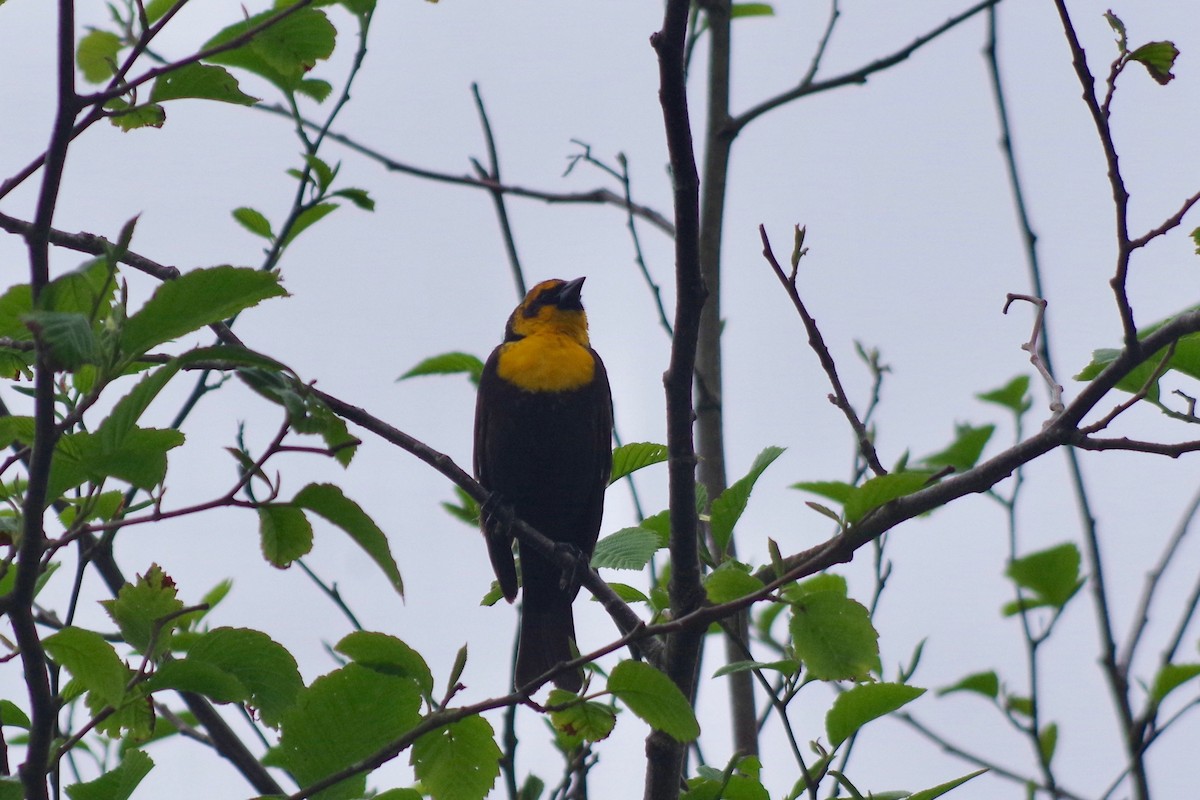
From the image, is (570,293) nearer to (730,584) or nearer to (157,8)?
(157,8)

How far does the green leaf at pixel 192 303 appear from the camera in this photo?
4.71 ft

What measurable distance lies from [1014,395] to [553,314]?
231 cm

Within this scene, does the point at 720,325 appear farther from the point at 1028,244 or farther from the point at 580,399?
the point at 1028,244

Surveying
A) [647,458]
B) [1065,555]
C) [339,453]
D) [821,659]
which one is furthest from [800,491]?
[339,453]

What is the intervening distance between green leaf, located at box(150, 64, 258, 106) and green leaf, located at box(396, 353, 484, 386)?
146 centimetres

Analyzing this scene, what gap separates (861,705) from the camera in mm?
2289

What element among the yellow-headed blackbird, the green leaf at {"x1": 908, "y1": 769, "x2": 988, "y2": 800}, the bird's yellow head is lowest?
the green leaf at {"x1": 908, "y1": 769, "x2": 988, "y2": 800}

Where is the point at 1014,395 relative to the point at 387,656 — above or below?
above

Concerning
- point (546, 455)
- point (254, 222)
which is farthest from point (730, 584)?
point (546, 455)

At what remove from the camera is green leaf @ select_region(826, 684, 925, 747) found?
2.22 metres

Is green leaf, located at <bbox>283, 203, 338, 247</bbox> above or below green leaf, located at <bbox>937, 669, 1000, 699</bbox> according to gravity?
above

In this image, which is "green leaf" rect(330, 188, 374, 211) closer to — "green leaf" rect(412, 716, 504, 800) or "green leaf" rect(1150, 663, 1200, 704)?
"green leaf" rect(412, 716, 504, 800)

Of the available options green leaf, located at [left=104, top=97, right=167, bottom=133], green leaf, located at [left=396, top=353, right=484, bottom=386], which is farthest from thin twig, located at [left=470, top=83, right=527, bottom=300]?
green leaf, located at [left=104, top=97, right=167, bottom=133]

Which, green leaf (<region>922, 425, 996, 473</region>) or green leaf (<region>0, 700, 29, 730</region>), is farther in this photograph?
green leaf (<region>922, 425, 996, 473</region>)
